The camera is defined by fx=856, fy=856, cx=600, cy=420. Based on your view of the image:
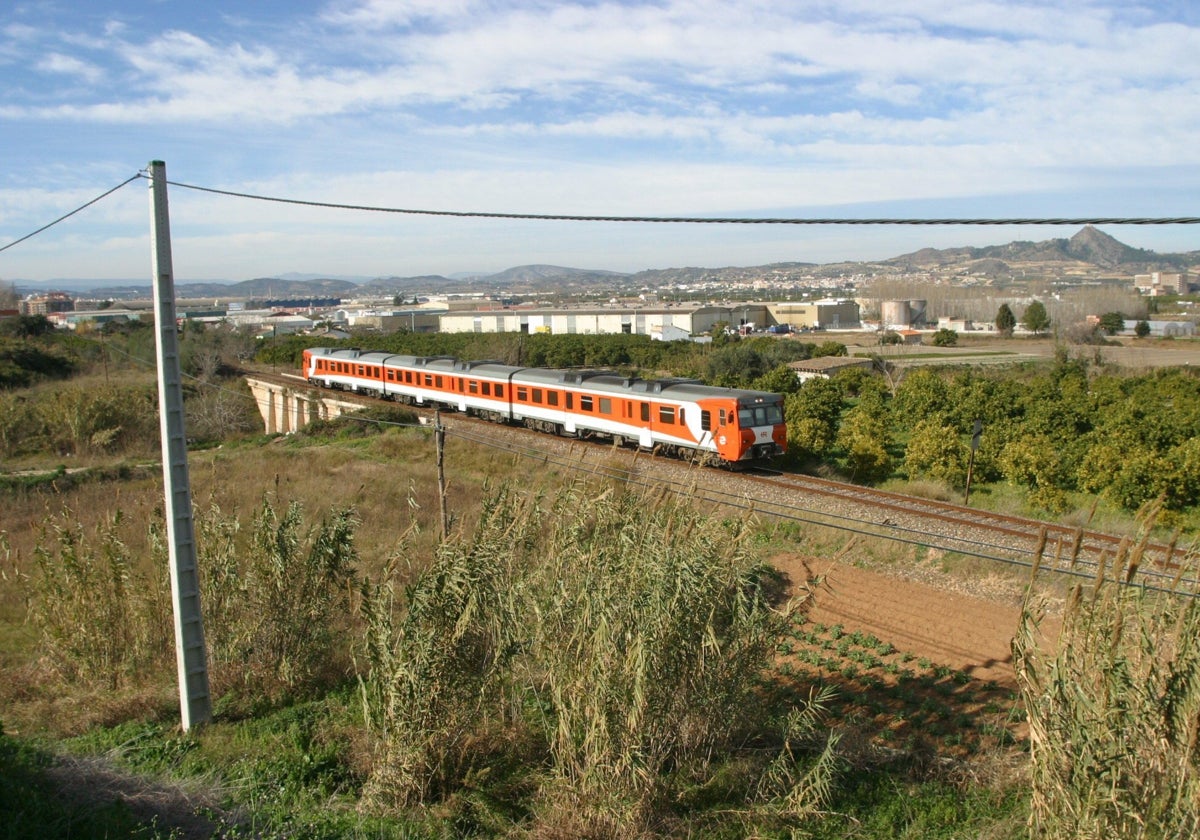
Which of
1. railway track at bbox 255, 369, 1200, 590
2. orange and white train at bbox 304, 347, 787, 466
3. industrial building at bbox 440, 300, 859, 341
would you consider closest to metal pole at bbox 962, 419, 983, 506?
railway track at bbox 255, 369, 1200, 590

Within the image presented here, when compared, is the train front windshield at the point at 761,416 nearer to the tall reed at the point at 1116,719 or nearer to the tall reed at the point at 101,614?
the tall reed at the point at 101,614

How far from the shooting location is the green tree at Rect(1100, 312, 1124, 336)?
60.7 m

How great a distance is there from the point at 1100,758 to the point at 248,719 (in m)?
7.05

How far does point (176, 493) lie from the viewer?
7.96 metres

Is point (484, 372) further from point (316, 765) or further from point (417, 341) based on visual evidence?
point (417, 341)

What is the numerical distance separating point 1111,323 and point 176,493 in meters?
67.4

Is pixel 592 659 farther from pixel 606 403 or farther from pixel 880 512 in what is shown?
pixel 606 403

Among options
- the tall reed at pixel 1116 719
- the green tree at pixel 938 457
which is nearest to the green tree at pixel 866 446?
the green tree at pixel 938 457

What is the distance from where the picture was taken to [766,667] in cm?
693

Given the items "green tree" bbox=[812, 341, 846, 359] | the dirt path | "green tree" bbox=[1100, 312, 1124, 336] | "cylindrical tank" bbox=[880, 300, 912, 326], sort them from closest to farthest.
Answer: the dirt path
"green tree" bbox=[812, 341, 846, 359]
"green tree" bbox=[1100, 312, 1124, 336]
"cylindrical tank" bbox=[880, 300, 912, 326]

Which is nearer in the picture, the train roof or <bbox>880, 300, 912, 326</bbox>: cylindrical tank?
the train roof

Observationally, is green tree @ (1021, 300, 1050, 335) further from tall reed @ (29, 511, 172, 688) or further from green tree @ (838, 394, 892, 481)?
tall reed @ (29, 511, 172, 688)

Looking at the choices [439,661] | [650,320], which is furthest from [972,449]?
[650,320]

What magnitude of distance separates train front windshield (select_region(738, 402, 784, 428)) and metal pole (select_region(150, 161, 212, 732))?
12376 millimetres
